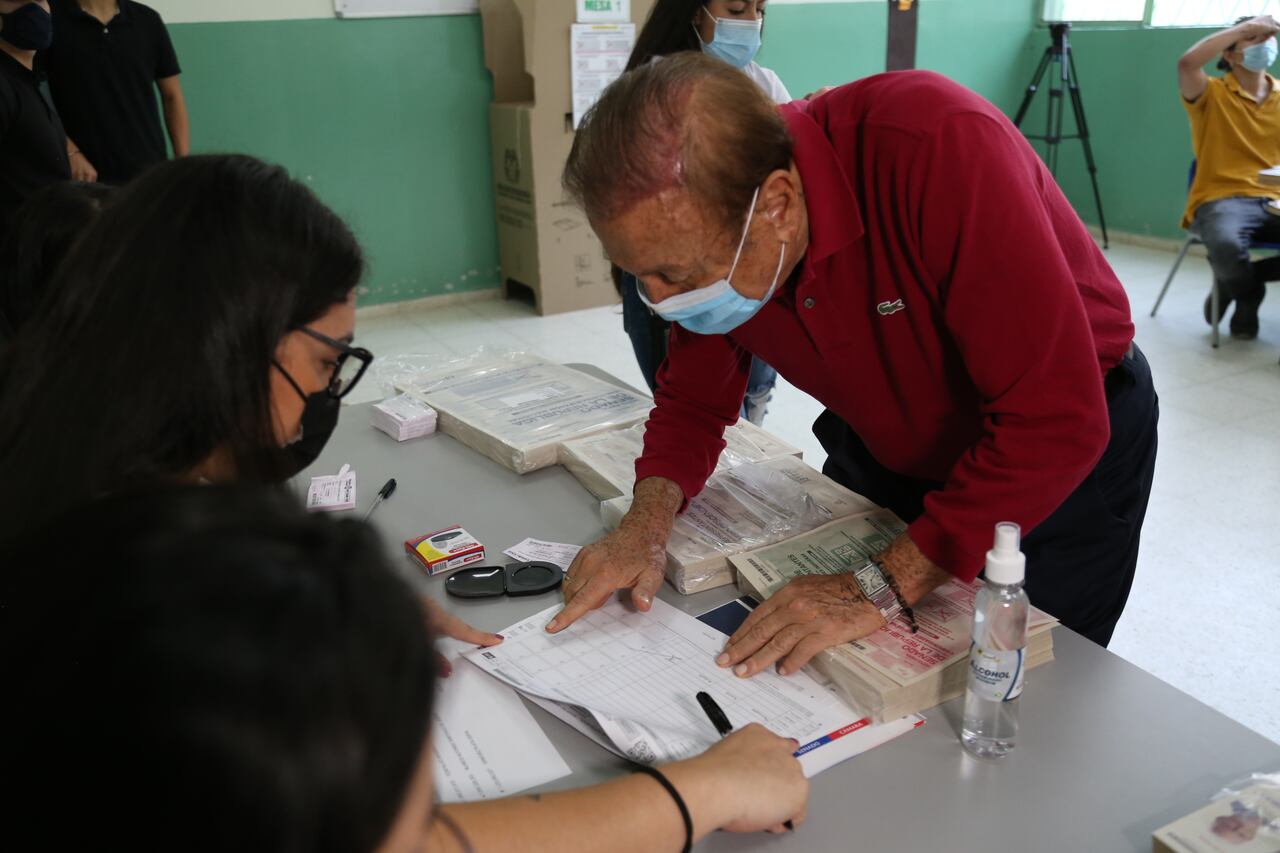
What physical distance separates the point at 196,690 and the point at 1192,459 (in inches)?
126

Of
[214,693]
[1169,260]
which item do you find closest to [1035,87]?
[1169,260]

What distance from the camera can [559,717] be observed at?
962 millimetres

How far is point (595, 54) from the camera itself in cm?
425

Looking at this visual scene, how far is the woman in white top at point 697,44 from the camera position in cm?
221

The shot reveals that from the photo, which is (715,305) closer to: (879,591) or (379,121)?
(879,591)

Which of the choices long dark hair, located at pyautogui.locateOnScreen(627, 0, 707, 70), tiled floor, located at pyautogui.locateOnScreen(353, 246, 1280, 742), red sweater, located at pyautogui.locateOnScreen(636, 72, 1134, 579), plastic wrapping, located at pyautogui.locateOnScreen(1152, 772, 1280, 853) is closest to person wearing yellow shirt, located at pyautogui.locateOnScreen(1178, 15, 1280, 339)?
tiled floor, located at pyautogui.locateOnScreen(353, 246, 1280, 742)

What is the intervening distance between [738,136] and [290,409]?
1.71 feet

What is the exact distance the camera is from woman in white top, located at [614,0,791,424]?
221 centimetres

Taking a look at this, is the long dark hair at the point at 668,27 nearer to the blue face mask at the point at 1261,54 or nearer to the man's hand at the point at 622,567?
the man's hand at the point at 622,567

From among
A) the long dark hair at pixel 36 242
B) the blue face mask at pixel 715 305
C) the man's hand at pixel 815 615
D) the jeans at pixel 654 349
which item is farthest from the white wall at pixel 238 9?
the man's hand at pixel 815 615

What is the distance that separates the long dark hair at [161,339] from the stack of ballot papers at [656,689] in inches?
13.1

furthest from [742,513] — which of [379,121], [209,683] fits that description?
Result: [379,121]

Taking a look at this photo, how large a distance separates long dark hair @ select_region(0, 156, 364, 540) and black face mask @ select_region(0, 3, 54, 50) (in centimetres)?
241

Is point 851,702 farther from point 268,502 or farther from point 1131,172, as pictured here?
point 1131,172
